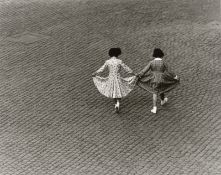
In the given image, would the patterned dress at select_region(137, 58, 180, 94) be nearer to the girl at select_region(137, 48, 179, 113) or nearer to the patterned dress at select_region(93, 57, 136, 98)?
the girl at select_region(137, 48, 179, 113)

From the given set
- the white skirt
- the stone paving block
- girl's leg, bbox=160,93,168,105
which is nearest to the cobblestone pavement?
the stone paving block

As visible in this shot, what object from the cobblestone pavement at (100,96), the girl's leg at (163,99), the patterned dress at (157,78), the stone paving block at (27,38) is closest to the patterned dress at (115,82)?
the patterned dress at (157,78)

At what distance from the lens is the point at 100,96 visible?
14.6 metres

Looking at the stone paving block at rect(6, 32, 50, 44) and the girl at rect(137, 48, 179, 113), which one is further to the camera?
the stone paving block at rect(6, 32, 50, 44)

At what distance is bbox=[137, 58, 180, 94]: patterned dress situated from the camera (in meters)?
13.5

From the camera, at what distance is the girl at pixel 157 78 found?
13460mm

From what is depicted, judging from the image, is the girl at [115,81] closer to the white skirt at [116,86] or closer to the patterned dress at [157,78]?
the white skirt at [116,86]

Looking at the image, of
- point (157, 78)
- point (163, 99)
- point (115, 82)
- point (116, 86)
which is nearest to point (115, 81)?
point (115, 82)

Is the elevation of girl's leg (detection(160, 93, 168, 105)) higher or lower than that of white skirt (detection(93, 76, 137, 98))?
lower

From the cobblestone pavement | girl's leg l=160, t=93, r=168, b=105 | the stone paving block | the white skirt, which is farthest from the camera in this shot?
the stone paving block

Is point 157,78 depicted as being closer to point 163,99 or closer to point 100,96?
point 163,99

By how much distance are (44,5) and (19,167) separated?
12.0m

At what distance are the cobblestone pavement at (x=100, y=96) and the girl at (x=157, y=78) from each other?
0.52 m

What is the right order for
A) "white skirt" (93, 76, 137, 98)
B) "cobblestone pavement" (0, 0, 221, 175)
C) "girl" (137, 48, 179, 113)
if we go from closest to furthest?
"cobblestone pavement" (0, 0, 221, 175)
"girl" (137, 48, 179, 113)
"white skirt" (93, 76, 137, 98)
